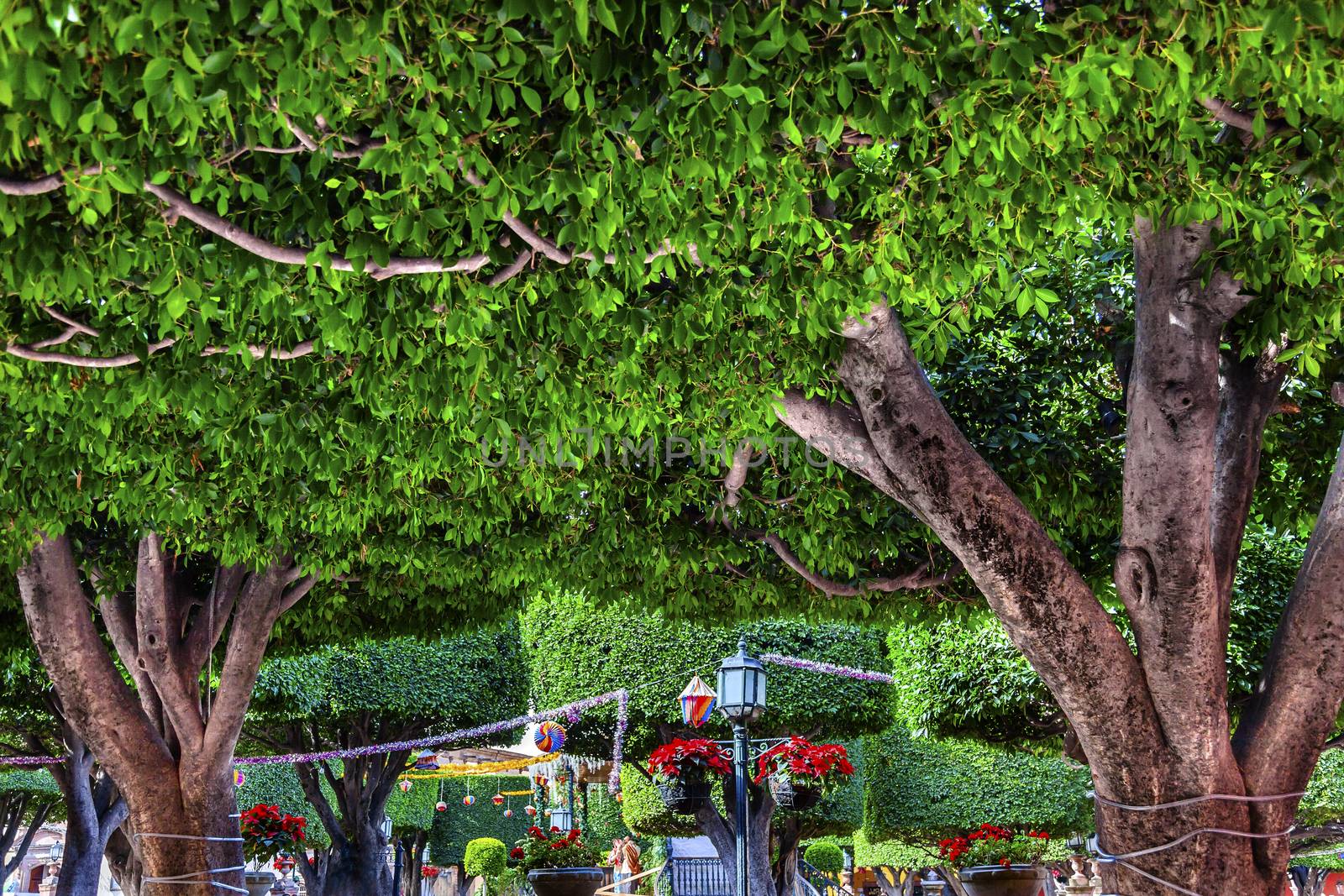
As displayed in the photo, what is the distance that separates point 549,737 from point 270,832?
6.02 meters

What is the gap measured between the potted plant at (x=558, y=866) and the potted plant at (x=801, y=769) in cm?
270

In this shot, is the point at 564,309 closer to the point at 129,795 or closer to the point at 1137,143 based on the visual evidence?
the point at 1137,143

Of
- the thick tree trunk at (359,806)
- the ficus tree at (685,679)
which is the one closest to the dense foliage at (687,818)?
the ficus tree at (685,679)

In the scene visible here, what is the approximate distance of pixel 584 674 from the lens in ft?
69.7

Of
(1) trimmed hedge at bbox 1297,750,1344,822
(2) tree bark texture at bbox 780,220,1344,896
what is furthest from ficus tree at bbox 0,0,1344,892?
(1) trimmed hedge at bbox 1297,750,1344,822

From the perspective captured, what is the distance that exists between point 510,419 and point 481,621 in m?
6.63

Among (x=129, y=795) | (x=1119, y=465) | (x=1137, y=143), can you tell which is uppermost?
(x=1137, y=143)

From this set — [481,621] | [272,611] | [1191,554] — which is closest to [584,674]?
[481,621]

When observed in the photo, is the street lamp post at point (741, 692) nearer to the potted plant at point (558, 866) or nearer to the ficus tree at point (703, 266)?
the ficus tree at point (703, 266)

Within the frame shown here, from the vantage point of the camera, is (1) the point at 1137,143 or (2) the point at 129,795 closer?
(1) the point at 1137,143

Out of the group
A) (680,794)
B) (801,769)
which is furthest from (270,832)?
(801,769)

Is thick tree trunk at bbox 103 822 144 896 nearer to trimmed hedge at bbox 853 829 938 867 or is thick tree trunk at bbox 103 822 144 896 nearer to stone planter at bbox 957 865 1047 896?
stone planter at bbox 957 865 1047 896

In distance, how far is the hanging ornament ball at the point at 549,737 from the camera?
19078 millimetres

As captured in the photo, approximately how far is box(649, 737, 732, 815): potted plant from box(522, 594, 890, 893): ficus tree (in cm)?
473
